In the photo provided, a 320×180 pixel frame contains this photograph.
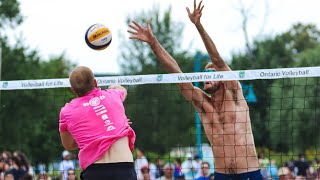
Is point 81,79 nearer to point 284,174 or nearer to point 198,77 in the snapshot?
point 198,77

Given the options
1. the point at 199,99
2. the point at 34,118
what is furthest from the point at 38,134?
the point at 199,99

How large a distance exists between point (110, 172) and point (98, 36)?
2.54 meters

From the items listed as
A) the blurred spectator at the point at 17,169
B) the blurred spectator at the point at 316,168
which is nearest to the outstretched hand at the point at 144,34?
the blurred spectator at the point at 316,168

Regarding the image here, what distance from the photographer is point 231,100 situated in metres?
7.59

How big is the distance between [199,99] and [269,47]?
30.4 meters

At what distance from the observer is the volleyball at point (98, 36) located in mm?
7832

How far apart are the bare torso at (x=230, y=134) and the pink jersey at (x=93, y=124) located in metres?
1.90

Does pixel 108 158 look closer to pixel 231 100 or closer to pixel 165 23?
pixel 231 100

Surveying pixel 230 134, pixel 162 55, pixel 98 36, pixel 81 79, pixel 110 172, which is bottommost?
pixel 110 172

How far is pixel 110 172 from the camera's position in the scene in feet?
18.7

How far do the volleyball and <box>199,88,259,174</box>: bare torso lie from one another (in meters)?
1.34

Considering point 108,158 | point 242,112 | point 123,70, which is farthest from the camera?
point 123,70

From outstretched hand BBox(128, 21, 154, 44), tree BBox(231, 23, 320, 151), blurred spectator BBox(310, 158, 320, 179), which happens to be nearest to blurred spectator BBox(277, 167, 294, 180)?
blurred spectator BBox(310, 158, 320, 179)

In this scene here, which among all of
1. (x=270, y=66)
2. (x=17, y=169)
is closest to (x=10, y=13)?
(x=270, y=66)
